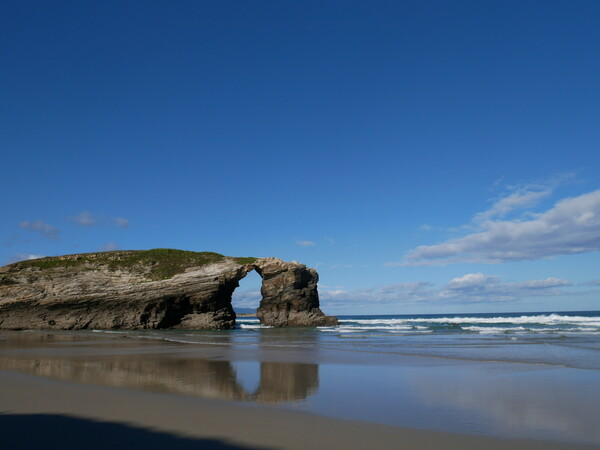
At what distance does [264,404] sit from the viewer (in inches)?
307

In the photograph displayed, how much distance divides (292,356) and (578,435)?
12.1 meters

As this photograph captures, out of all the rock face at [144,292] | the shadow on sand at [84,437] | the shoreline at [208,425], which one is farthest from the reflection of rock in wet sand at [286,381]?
the rock face at [144,292]

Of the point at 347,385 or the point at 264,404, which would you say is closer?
the point at 264,404

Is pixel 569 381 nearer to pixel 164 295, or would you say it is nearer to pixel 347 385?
pixel 347 385

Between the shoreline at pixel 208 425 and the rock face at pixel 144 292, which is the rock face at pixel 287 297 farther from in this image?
the shoreline at pixel 208 425

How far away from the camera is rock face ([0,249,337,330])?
45.8 meters

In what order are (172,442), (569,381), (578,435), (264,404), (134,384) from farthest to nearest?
(569,381)
(134,384)
(264,404)
(578,435)
(172,442)

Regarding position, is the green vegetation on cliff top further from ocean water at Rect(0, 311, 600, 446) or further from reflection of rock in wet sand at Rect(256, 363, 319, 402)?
reflection of rock in wet sand at Rect(256, 363, 319, 402)

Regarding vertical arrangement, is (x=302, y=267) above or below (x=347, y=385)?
above

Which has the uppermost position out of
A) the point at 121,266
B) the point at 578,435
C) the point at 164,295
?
the point at 121,266

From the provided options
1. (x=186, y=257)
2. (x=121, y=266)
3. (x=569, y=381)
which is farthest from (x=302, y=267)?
(x=569, y=381)

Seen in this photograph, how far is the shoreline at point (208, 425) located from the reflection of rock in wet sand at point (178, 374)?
1020mm

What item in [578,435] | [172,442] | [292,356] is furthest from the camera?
[292,356]

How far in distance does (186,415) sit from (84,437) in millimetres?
1565
